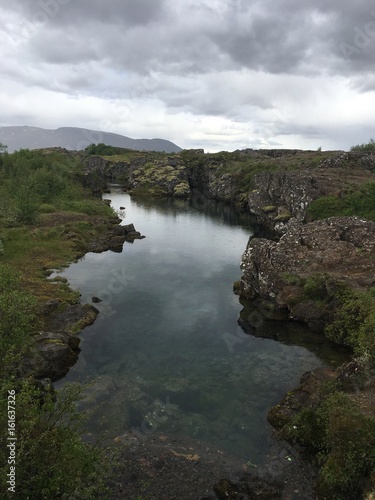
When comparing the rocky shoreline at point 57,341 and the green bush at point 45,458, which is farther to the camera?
the rocky shoreline at point 57,341

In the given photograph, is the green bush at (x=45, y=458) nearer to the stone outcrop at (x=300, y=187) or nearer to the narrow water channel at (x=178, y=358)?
the narrow water channel at (x=178, y=358)

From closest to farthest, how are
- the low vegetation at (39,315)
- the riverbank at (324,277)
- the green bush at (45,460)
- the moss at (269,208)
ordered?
the green bush at (45,460), the low vegetation at (39,315), the riverbank at (324,277), the moss at (269,208)

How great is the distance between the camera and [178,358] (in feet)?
117

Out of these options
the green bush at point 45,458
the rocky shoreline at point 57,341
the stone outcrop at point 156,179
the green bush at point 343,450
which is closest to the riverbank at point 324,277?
the green bush at point 343,450

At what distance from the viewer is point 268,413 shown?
27984 millimetres

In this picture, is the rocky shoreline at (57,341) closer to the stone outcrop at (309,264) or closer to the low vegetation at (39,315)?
the low vegetation at (39,315)

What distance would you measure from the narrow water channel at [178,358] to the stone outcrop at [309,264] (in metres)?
3.31

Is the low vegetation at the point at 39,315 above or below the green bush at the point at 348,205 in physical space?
below

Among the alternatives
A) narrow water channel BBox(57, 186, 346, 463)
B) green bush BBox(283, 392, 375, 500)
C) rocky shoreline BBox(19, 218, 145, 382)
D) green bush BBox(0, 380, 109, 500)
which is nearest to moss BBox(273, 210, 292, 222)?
narrow water channel BBox(57, 186, 346, 463)

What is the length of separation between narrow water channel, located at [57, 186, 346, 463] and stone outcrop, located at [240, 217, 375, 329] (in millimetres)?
3314

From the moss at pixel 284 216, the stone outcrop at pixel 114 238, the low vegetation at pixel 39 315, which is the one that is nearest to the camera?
the low vegetation at pixel 39 315

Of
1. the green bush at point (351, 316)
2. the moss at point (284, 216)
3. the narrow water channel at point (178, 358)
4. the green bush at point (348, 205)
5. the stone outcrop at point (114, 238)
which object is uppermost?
the green bush at point (348, 205)

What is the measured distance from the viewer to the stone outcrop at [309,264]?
143ft

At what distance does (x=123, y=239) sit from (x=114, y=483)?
200 ft
